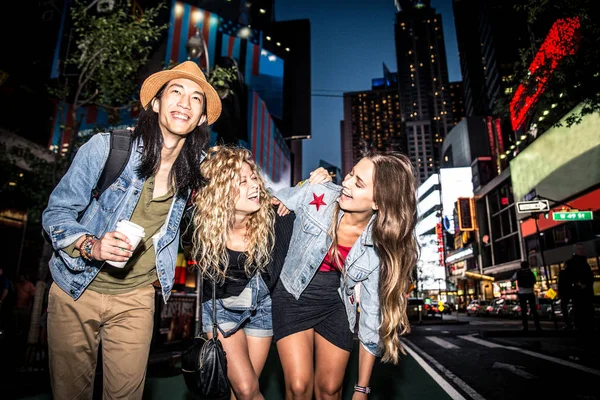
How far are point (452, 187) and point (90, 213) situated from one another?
74410 millimetres

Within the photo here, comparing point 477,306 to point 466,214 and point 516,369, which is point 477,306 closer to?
point 516,369

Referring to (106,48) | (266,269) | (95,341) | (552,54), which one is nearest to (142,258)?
(95,341)

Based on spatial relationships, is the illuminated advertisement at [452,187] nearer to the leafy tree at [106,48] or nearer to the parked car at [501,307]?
the parked car at [501,307]

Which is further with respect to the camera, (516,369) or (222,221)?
(516,369)

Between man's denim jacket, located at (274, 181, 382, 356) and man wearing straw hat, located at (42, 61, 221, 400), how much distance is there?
1.01m

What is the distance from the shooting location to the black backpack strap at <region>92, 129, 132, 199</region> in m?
2.33

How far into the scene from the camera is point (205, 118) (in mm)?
2922

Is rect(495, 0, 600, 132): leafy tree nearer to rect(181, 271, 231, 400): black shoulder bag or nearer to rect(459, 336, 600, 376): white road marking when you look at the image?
rect(459, 336, 600, 376): white road marking

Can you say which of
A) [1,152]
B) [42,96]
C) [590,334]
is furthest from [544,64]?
[42,96]

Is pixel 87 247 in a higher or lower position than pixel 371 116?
lower

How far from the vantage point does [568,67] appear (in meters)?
9.38

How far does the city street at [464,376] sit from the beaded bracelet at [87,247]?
149 inches

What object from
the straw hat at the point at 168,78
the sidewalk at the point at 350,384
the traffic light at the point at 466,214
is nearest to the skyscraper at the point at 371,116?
the traffic light at the point at 466,214

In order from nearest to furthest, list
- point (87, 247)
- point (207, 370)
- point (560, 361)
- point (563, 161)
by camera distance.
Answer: point (87, 247), point (207, 370), point (560, 361), point (563, 161)
